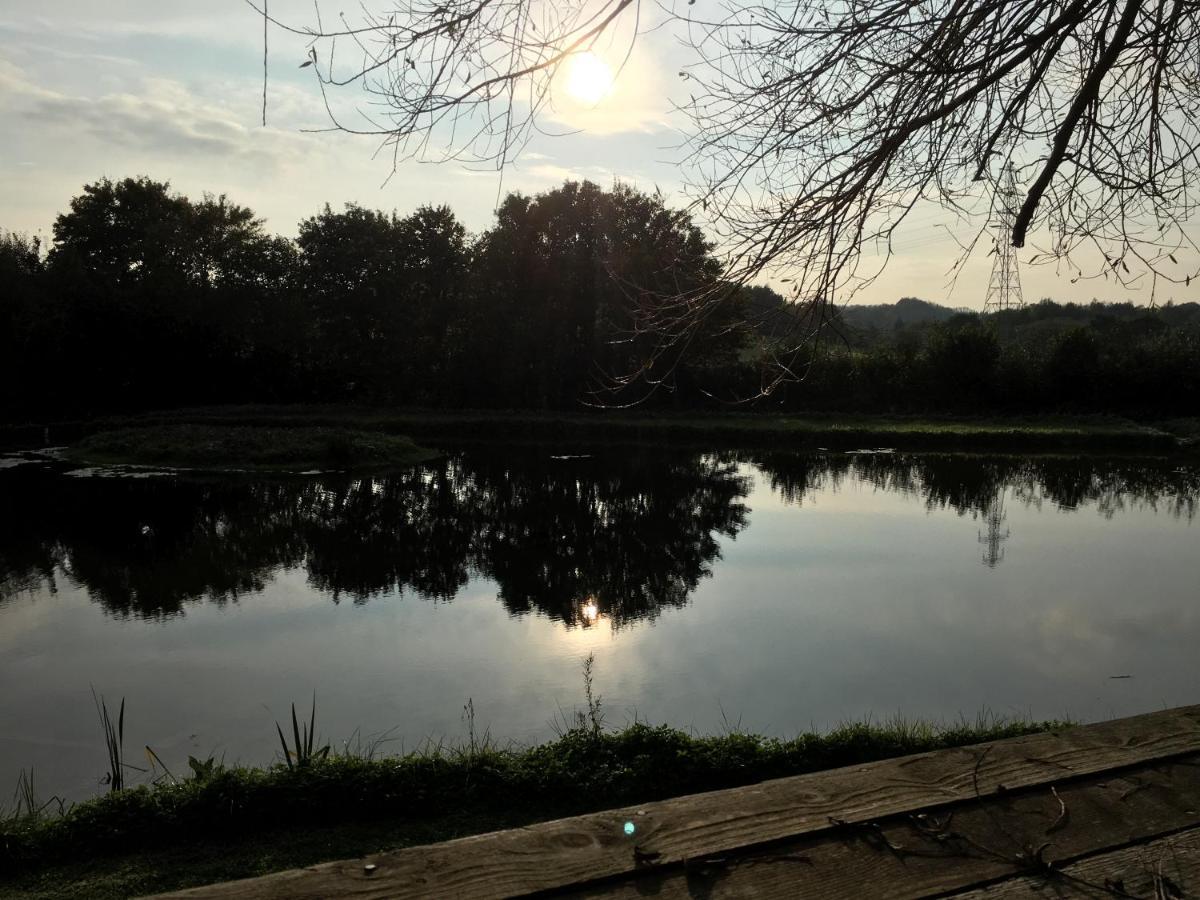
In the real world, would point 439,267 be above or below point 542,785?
above

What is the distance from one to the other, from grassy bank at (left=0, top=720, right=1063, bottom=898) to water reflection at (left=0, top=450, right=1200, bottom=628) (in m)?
3.41

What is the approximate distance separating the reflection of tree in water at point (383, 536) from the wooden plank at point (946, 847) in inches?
260

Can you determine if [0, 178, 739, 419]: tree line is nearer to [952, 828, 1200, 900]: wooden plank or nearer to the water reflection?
the water reflection

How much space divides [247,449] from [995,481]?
15.4m

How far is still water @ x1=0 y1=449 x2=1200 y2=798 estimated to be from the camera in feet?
19.0

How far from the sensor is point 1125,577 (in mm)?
9633

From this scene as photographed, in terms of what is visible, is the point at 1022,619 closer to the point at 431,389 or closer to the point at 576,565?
the point at 576,565

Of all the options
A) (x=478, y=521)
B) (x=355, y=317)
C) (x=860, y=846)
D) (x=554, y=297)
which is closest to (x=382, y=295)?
(x=355, y=317)

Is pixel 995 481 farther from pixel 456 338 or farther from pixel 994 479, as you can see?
pixel 456 338

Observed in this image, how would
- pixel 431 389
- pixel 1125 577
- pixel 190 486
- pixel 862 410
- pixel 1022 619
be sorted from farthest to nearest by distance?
1. pixel 431 389
2. pixel 862 410
3. pixel 190 486
4. pixel 1125 577
5. pixel 1022 619

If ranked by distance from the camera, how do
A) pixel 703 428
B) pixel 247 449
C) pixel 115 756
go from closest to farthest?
pixel 115 756 < pixel 247 449 < pixel 703 428

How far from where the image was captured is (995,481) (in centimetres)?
1731

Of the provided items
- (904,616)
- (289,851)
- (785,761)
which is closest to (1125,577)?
(904,616)

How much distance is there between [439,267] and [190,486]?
65.8 feet
